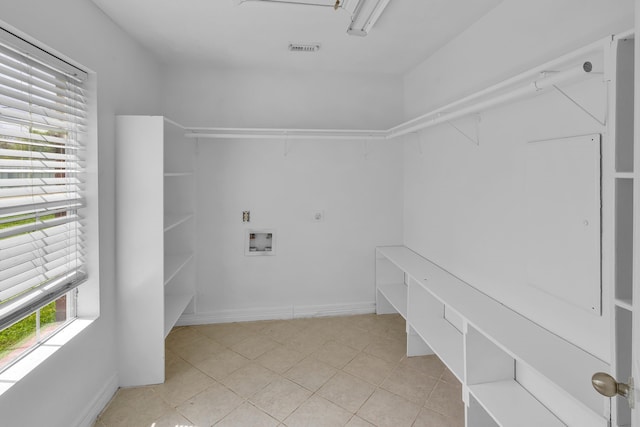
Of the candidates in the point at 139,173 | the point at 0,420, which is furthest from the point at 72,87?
the point at 0,420

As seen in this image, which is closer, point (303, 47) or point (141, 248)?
point (141, 248)

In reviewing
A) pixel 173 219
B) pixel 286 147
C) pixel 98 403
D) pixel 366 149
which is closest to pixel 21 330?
pixel 98 403

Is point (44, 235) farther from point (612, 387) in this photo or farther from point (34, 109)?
point (612, 387)

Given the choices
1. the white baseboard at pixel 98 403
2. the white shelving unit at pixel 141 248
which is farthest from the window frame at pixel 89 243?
the white baseboard at pixel 98 403

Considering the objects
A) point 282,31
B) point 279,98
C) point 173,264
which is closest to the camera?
point 282,31

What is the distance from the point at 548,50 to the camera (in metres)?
1.73

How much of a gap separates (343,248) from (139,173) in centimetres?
210

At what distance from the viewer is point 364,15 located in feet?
7.06

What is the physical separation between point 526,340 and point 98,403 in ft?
8.30

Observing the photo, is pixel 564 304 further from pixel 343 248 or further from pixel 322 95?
pixel 322 95

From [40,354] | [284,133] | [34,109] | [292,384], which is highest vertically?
[284,133]

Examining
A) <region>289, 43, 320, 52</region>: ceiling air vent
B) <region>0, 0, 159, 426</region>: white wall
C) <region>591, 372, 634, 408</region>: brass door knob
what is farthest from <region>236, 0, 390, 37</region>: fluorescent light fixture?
<region>591, 372, 634, 408</region>: brass door knob

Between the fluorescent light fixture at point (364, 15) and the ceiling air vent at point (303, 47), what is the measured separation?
54 cm

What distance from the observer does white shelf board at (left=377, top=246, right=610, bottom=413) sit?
1.38 meters
